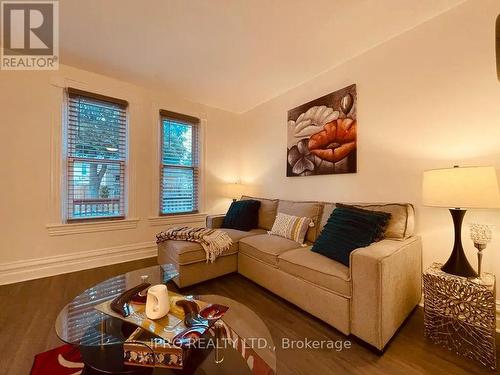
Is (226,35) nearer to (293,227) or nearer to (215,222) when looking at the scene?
(293,227)

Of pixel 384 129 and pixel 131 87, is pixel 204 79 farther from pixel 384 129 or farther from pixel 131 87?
pixel 384 129

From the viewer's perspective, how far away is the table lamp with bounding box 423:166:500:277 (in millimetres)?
1271

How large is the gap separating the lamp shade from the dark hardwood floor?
0.95m

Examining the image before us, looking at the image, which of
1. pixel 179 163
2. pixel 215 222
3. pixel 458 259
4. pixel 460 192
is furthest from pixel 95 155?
pixel 458 259

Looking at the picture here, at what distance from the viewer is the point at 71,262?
2617 millimetres

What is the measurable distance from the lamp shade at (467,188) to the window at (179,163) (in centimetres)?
309

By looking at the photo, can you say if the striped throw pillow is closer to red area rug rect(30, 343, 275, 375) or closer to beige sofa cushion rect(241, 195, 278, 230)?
beige sofa cushion rect(241, 195, 278, 230)

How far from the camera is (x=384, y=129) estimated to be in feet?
7.13

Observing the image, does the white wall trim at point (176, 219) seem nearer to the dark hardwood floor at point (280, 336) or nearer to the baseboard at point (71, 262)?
the baseboard at point (71, 262)

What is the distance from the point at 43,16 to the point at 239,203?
2.62 m

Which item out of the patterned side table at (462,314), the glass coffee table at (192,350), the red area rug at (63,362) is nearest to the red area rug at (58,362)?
the red area rug at (63,362)

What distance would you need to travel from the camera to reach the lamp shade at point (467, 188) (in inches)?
49.9

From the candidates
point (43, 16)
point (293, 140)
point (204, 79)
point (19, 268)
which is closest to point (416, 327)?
point (293, 140)

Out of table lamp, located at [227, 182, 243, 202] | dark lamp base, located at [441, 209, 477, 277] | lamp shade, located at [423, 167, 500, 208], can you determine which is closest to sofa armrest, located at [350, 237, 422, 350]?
dark lamp base, located at [441, 209, 477, 277]
